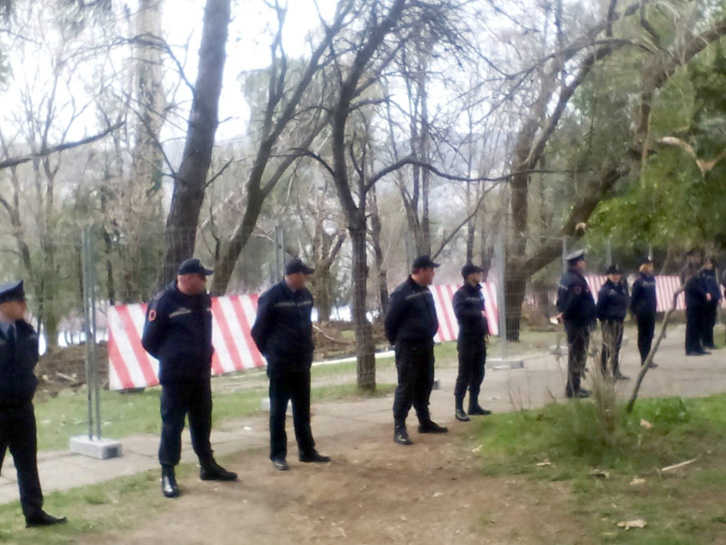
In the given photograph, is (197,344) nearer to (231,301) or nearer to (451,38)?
(231,301)

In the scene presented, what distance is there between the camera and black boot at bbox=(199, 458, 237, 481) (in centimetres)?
689

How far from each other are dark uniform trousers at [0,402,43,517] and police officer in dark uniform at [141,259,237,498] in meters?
1.01

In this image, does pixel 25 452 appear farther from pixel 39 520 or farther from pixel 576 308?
pixel 576 308

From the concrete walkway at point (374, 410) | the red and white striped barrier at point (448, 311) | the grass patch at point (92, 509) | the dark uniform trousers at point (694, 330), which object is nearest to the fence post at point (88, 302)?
the concrete walkway at point (374, 410)

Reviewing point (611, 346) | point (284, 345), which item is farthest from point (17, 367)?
point (611, 346)

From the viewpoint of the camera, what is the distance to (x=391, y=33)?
10.8 m

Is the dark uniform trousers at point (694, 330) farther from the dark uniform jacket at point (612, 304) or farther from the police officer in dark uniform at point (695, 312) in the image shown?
the dark uniform jacket at point (612, 304)

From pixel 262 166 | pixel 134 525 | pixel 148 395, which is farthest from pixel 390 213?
pixel 134 525

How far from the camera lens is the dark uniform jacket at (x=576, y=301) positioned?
9.95 metres

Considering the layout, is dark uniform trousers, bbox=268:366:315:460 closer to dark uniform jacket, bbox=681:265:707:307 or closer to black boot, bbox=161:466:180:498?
black boot, bbox=161:466:180:498

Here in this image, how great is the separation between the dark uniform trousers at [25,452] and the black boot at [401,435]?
135 inches

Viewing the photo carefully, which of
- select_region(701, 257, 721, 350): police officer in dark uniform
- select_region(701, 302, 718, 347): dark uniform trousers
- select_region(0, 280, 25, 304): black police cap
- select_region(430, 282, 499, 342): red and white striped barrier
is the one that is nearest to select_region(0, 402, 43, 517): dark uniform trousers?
select_region(0, 280, 25, 304): black police cap

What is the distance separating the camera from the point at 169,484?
6.48 metres

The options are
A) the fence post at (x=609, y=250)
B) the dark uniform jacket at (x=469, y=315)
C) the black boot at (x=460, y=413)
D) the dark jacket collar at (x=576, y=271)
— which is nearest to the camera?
the black boot at (x=460, y=413)
